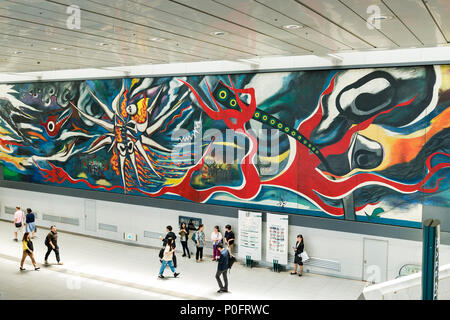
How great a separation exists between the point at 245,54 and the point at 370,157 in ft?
14.3

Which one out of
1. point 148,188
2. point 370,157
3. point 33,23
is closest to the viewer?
point 33,23

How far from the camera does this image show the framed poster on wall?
508 inches

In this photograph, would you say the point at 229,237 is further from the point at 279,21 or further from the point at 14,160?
the point at 14,160

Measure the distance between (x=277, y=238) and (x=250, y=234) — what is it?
0.88 m

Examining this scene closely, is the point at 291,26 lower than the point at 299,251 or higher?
higher

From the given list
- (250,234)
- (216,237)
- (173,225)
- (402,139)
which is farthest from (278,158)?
(173,225)

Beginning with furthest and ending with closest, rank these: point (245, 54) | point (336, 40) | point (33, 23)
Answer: point (245, 54)
point (336, 40)
point (33, 23)

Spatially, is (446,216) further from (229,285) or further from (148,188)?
(148,188)

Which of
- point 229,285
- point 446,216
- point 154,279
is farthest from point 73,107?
point 446,216

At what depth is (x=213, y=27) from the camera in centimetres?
688

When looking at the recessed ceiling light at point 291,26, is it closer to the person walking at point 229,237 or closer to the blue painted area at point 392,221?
the blue painted area at point 392,221

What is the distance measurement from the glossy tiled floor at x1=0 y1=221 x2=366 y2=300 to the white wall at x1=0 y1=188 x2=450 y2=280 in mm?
686

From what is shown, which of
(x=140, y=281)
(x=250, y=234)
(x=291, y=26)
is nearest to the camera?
(x=291, y=26)

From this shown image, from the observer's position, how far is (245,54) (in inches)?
398
